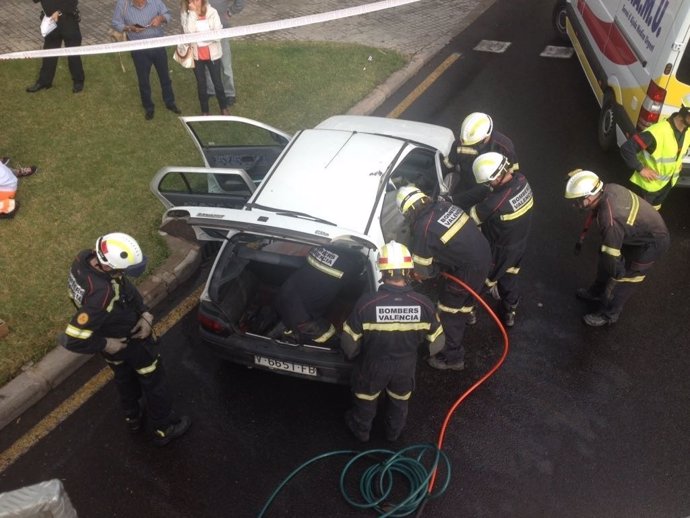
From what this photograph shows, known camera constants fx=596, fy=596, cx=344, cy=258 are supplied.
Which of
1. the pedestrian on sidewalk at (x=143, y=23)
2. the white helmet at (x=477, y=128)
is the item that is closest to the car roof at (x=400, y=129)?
the white helmet at (x=477, y=128)

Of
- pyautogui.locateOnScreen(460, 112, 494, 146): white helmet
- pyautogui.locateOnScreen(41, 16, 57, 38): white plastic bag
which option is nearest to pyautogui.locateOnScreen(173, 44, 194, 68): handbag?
pyautogui.locateOnScreen(41, 16, 57, 38): white plastic bag

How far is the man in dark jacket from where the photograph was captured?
8.00m

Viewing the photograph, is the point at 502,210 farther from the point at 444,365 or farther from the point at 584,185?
the point at 444,365

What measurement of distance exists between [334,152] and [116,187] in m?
3.18

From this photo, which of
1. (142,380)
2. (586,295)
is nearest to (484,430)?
(586,295)

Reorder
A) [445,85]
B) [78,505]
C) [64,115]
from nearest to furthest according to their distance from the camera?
[78,505]
[64,115]
[445,85]

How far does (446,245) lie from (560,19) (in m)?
7.72

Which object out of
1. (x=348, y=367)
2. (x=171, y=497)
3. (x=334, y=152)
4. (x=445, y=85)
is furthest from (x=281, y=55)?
(x=171, y=497)

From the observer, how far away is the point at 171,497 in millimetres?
4406

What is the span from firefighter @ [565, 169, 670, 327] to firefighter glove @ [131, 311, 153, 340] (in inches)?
139

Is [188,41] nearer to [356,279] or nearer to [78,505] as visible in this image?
[356,279]

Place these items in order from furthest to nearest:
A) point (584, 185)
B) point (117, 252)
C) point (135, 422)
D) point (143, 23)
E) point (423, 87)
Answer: point (423, 87) < point (143, 23) < point (584, 185) < point (135, 422) < point (117, 252)

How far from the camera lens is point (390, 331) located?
160 inches

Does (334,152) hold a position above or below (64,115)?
above
